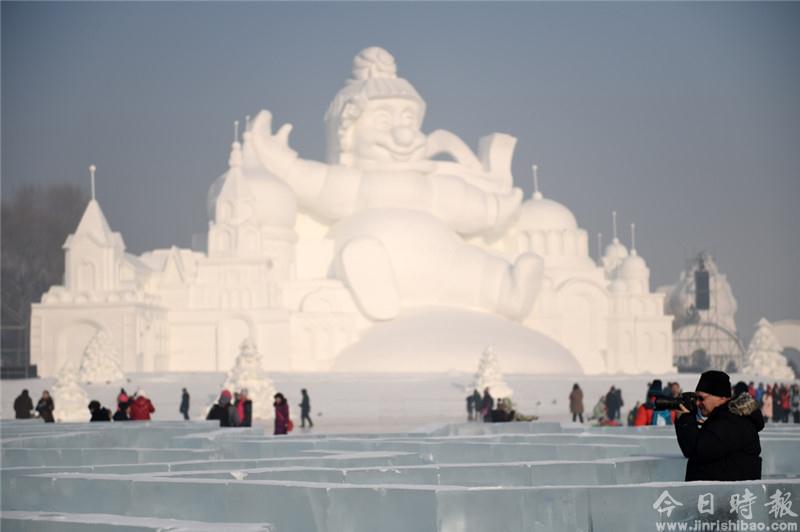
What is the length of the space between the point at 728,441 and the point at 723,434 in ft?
0.14

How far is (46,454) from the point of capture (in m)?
11.7

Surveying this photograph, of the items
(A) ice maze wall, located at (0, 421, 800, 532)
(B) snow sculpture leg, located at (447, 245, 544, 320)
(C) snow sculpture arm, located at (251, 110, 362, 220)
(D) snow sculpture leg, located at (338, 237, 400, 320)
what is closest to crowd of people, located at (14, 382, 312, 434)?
(A) ice maze wall, located at (0, 421, 800, 532)

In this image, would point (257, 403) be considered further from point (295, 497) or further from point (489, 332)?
point (295, 497)

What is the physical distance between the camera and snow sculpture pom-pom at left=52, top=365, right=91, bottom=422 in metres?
28.0

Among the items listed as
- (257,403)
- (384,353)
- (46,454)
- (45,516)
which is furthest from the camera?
(384,353)

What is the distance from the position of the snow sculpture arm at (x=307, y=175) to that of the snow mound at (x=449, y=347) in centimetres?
553

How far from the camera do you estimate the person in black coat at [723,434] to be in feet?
22.8

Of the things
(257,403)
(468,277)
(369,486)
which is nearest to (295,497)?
(369,486)

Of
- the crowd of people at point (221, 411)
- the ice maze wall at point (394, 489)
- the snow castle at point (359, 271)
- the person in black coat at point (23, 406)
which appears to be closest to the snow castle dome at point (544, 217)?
the snow castle at point (359, 271)

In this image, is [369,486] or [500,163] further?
[500,163]

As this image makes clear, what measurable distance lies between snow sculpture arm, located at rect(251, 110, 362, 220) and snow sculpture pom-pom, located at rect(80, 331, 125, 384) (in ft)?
44.8

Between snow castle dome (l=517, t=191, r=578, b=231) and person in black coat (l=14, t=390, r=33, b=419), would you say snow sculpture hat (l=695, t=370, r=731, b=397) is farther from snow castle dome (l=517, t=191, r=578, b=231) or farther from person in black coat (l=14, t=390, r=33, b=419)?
snow castle dome (l=517, t=191, r=578, b=231)

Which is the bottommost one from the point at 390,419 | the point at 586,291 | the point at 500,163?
the point at 390,419

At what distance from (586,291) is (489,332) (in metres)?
10.4
